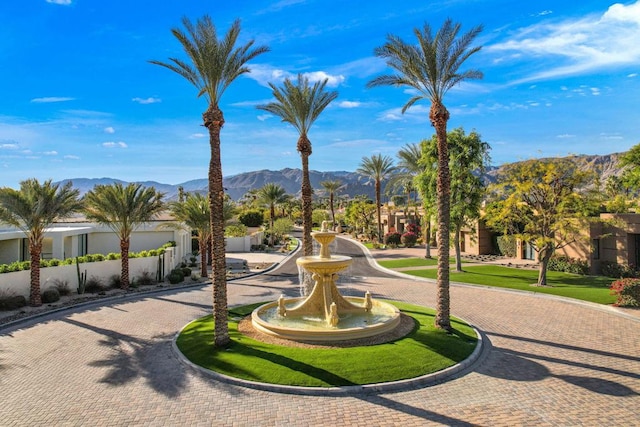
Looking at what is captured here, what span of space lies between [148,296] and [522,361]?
60.4 ft

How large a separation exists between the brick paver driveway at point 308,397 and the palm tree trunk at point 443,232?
1822 millimetres

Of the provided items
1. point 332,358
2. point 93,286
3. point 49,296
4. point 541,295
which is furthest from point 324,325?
point 93,286

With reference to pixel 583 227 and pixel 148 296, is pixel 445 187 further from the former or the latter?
pixel 148 296

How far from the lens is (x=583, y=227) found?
73.5ft

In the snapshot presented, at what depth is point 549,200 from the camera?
76.6ft

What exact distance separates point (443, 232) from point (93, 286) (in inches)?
762

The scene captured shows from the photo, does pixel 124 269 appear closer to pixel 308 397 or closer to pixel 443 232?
pixel 308 397

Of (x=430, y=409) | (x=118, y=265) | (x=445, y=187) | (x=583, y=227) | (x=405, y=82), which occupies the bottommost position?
(x=430, y=409)

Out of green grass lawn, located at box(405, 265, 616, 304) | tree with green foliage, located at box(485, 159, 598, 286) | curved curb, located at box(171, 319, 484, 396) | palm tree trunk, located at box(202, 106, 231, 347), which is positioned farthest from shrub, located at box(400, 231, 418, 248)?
palm tree trunk, located at box(202, 106, 231, 347)

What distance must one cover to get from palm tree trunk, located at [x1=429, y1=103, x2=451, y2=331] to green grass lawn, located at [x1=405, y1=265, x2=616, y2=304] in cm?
961

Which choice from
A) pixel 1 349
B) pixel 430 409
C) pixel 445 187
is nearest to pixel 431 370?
pixel 430 409

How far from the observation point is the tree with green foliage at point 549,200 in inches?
885

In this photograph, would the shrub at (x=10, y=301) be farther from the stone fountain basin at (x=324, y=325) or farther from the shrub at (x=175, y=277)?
the stone fountain basin at (x=324, y=325)

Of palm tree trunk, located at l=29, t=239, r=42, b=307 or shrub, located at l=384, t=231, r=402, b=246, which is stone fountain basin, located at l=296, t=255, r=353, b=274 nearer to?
palm tree trunk, located at l=29, t=239, r=42, b=307
